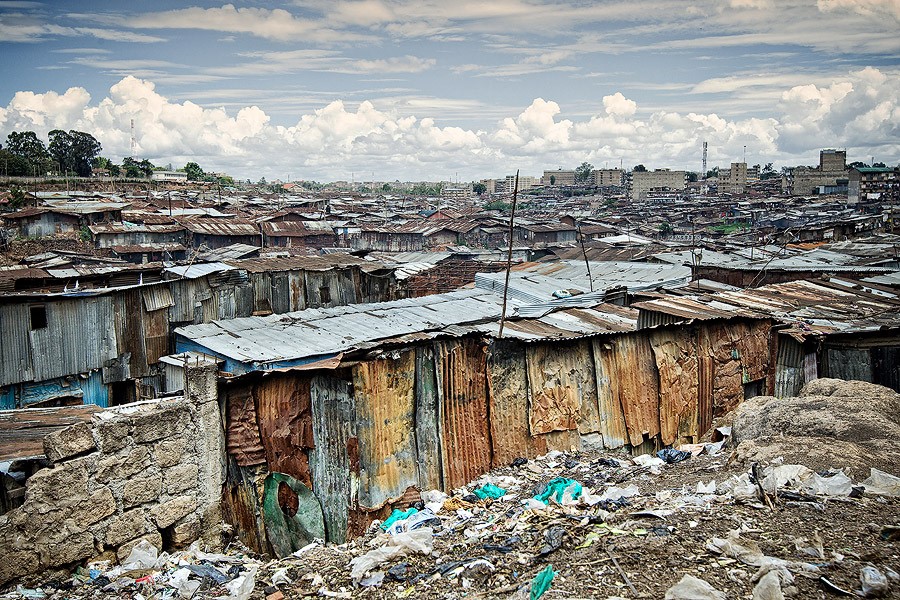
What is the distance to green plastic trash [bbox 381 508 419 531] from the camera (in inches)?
276

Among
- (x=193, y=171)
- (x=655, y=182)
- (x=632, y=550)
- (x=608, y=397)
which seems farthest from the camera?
(x=655, y=182)

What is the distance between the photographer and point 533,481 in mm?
7797

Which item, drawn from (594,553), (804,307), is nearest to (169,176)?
(804,307)

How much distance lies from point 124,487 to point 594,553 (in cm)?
408

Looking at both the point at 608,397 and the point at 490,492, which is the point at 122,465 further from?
the point at 608,397

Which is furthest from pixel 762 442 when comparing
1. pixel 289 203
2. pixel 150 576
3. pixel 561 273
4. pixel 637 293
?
pixel 289 203

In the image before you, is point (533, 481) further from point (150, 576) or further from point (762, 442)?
point (150, 576)

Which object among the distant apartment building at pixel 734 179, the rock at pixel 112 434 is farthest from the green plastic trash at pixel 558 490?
the distant apartment building at pixel 734 179

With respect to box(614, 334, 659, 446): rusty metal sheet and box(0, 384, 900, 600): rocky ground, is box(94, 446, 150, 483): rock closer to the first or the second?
box(0, 384, 900, 600): rocky ground

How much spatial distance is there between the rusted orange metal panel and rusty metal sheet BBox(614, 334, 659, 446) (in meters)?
0.73

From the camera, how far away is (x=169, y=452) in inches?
255

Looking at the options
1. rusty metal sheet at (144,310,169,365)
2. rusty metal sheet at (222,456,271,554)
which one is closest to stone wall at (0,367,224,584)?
rusty metal sheet at (222,456,271,554)

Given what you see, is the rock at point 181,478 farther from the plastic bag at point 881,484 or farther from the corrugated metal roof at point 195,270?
the corrugated metal roof at point 195,270

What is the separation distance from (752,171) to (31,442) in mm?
94306
